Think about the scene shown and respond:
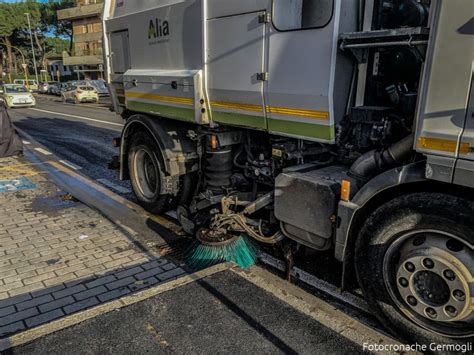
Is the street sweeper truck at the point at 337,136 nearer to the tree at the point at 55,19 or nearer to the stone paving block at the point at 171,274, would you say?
the stone paving block at the point at 171,274

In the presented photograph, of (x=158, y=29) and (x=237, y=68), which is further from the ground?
(x=158, y=29)

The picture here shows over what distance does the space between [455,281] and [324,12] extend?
2251mm

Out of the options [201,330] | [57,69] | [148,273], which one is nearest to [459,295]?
[201,330]

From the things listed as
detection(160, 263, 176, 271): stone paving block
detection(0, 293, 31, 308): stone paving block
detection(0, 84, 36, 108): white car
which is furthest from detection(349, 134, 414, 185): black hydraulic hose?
detection(0, 84, 36, 108): white car

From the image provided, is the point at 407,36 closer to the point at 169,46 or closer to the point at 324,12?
the point at 324,12

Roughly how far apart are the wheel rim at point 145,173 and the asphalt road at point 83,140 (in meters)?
0.64

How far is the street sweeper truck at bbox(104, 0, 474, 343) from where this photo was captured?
2615 mm

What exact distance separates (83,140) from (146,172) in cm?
722

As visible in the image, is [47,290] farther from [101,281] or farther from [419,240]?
[419,240]

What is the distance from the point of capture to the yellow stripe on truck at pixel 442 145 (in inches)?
97.0

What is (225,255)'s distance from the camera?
4438 mm

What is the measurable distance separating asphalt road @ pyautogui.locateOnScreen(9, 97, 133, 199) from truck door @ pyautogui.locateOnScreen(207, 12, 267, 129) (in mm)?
3298

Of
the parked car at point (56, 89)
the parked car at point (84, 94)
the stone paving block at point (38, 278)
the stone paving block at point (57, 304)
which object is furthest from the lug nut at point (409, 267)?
the parked car at point (56, 89)

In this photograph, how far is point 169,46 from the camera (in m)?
4.91
